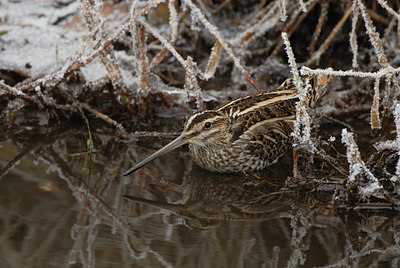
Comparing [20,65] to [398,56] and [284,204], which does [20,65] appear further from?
[398,56]

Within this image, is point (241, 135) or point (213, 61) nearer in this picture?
point (241, 135)

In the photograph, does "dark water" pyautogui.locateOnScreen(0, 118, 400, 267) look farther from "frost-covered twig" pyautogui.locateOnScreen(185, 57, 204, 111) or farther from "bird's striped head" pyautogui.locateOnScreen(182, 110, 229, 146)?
"frost-covered twig" pyautogui.locateOnScreen(185, 57, 204, 111)

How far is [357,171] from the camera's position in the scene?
10.1 ft

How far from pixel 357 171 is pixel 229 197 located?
91cm

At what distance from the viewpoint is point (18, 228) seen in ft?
10.2

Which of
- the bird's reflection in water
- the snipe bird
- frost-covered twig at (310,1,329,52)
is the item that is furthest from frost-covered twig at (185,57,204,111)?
frost-covered twig at (310,1,329,52)

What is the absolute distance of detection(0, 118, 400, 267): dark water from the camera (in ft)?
9.54

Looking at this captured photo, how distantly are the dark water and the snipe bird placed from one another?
11 cm

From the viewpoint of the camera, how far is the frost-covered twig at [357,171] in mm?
3059

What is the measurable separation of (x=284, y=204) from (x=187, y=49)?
8.68ft

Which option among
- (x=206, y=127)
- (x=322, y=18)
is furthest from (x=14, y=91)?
(x=322, y=18)


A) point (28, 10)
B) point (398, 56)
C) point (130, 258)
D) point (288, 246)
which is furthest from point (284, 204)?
point (28, 10)

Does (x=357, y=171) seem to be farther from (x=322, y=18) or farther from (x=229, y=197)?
(x=322, y=18)

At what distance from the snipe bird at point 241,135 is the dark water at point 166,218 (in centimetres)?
11
